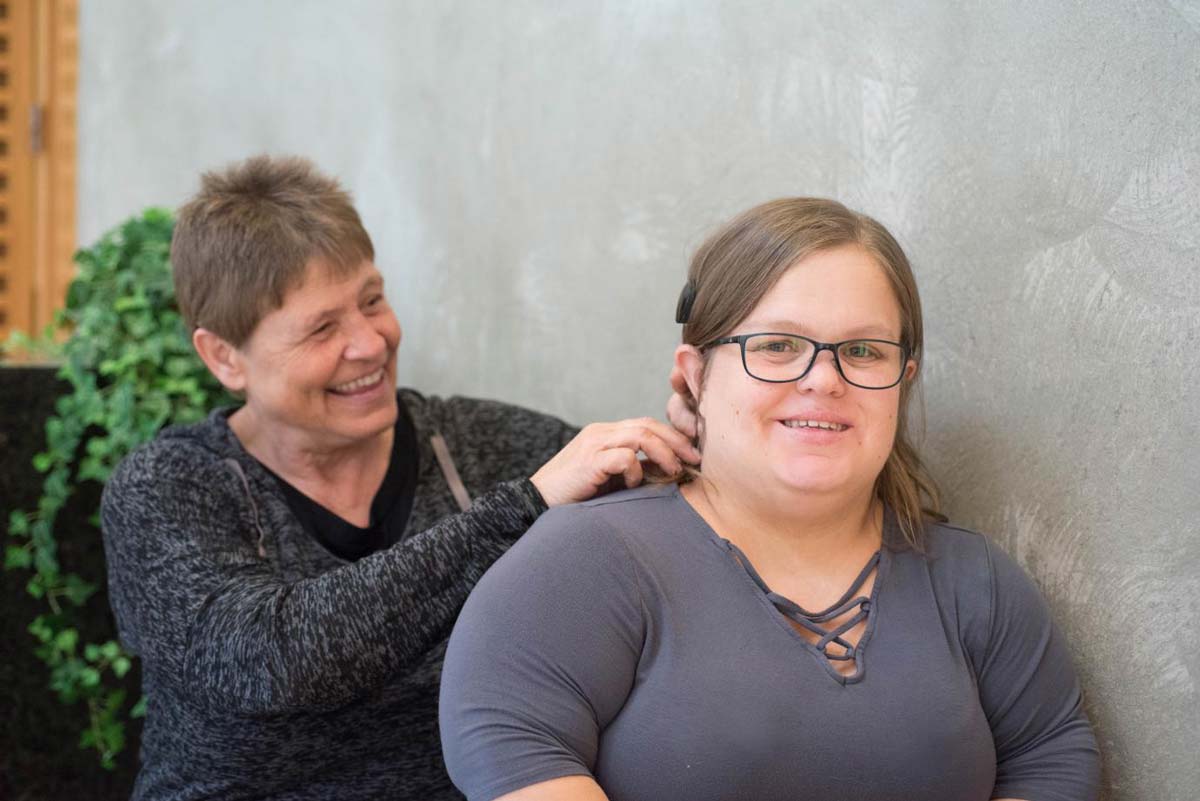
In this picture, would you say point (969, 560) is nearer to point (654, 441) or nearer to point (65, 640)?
point (654, 441)

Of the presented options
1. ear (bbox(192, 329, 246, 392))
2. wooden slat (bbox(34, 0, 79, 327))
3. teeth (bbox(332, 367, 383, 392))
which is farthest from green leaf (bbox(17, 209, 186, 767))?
wooden slat (bbox(34, 0, 79, 327))

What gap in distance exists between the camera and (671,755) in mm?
1337

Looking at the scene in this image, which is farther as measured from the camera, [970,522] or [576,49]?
[576,49]

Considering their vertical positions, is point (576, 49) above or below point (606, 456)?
above

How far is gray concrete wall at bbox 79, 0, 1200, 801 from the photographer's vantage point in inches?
54.5

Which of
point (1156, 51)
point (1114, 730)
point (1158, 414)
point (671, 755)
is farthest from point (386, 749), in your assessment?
point (1156, 51)

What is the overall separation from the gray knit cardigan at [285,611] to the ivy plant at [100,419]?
557mm

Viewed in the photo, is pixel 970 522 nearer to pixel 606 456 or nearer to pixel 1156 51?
pixel 606 456

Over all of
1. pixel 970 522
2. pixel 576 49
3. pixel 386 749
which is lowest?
pixel 386 749

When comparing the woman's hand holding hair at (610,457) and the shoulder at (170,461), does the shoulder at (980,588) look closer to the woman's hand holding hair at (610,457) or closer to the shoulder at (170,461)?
the woman's hand holding hair at (610,457)

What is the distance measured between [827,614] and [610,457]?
1.08ft

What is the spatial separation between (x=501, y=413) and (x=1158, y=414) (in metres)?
1.18

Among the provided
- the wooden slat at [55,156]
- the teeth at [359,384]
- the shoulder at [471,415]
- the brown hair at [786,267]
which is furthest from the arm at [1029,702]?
the wooden slat at [55,156]

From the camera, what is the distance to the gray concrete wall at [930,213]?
1.38 meters
